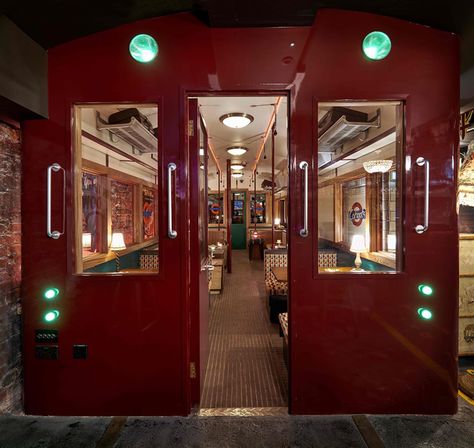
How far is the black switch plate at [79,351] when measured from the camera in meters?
1.67

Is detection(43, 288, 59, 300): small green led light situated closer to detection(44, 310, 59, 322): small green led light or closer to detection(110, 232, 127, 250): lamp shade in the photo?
detection(44, 310, 59, 322): small green led light

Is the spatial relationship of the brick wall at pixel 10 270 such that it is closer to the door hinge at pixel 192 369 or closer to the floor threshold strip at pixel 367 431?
the door hinge at pixel 192 369

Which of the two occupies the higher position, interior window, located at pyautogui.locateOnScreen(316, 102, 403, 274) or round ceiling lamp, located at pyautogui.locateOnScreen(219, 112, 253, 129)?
round ceiling lamp, located at pyautogui.locateOnScreen(219, 112, 253, 129)

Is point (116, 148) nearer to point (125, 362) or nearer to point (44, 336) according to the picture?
point (44, 336)

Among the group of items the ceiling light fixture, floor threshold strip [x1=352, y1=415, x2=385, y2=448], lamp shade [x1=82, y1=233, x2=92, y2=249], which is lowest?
floor threshold strip [x1=352, y1=415, x2=385, y2=448]

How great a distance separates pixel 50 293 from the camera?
1.66 m

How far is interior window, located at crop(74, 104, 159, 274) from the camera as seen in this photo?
270 cm

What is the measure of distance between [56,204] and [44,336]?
84 cm

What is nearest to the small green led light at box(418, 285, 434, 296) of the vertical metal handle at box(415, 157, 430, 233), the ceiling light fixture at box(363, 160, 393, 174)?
the vertical metal handle at box(415, 157, 430, 233)

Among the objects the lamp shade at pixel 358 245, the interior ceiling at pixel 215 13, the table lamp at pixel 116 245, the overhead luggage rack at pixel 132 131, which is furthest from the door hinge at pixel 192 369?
the lamp shade at pixel 358 245

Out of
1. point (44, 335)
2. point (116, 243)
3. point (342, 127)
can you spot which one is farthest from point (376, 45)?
point (116, 243)

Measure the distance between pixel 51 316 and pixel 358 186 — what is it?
4.04 m

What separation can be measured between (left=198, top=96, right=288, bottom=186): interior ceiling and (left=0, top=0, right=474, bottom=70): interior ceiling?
1.03 metres

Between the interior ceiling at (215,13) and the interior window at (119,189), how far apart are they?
0.86m
